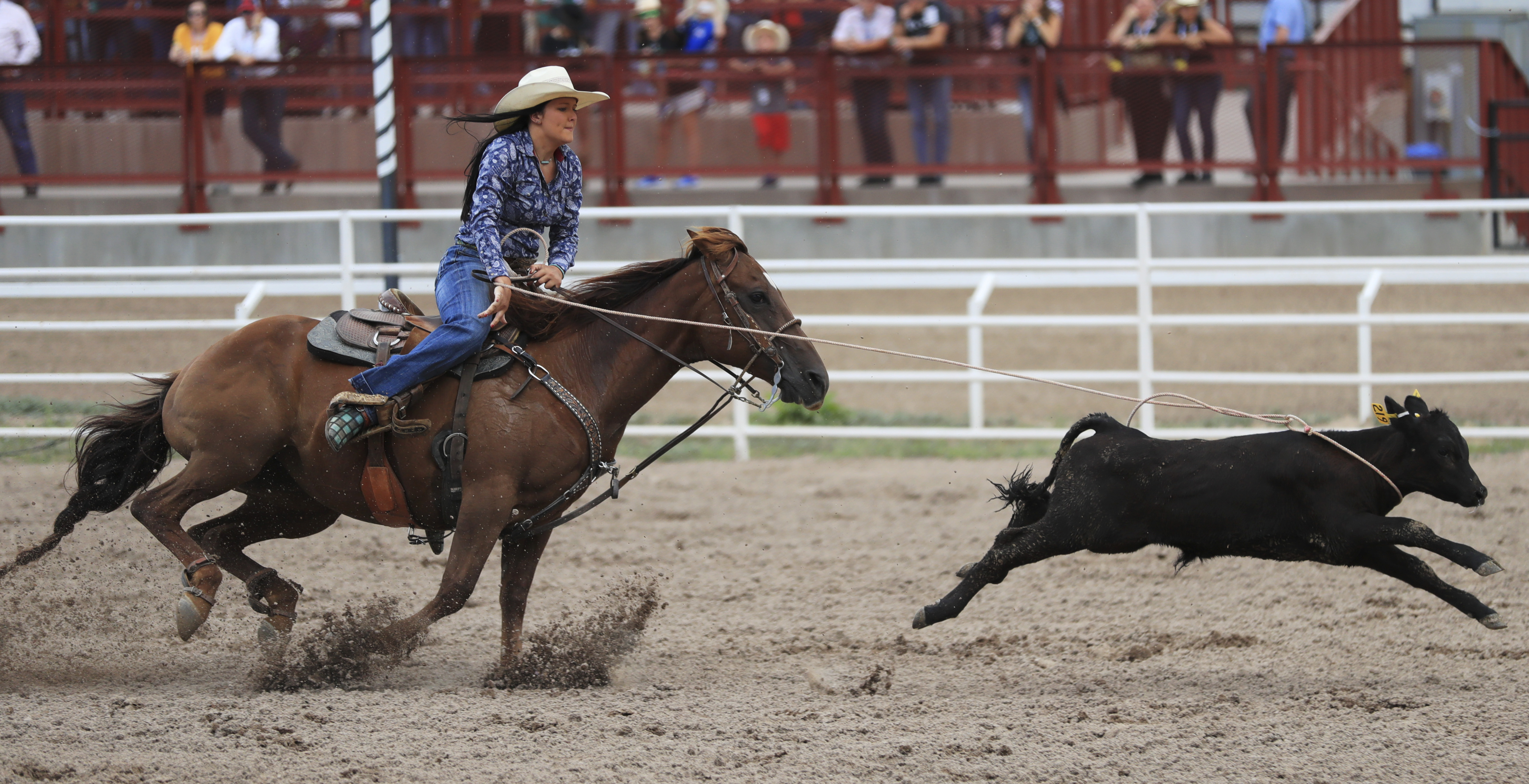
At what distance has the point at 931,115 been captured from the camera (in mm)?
11156

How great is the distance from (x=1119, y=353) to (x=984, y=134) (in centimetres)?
212

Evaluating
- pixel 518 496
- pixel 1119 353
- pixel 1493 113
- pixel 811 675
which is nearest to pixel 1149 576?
pixel 811 675

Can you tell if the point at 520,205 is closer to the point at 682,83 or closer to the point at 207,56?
the point at 682,83

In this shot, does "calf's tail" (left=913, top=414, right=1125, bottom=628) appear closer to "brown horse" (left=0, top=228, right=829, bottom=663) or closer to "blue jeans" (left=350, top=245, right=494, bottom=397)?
"brown horse" (left=0, top=228, right=829, bottom=663)

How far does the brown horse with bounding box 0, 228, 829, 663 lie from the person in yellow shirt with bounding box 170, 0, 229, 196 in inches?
281

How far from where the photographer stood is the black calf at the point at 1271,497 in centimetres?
434

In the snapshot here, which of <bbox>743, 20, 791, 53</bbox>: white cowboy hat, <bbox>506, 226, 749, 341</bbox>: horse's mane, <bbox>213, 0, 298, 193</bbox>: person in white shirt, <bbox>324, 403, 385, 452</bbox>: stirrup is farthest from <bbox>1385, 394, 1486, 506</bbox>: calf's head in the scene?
<bbox>213, 0, 298, 193</bbox>: person in white shirt

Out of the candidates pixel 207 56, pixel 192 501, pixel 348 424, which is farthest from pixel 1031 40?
pixel 192 501

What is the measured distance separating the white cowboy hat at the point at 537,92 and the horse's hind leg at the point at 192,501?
4.64 feet

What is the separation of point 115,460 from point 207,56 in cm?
791

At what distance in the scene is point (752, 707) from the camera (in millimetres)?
4348

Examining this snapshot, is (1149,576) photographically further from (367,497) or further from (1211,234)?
(1211,234)

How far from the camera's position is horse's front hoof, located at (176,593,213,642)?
4.39 metres

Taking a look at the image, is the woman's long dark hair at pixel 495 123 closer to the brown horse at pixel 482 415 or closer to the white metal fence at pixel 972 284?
the brown horse at pixel 482 415
